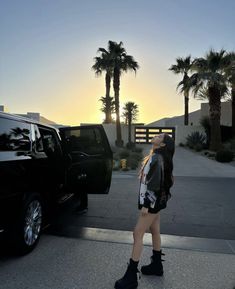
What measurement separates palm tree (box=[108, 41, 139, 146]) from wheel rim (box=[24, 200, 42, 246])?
24471mm

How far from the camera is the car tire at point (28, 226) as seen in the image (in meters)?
3.66

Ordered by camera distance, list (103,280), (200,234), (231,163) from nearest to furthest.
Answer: (103,280) → (200,234) → (231,163)

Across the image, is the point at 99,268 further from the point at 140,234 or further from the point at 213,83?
the point at 213,83

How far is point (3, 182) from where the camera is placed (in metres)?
3.31

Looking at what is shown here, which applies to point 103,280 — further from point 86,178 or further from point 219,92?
point 219,92

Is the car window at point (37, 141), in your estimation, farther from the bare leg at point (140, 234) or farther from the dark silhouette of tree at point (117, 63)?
the dark silhouette of tree at point (117, 63)

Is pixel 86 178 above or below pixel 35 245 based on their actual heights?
above

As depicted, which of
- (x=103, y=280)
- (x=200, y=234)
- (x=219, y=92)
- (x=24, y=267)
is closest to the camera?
(x=103, y=280)

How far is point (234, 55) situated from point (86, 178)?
65.4 feet

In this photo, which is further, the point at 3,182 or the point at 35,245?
the point at 35,245

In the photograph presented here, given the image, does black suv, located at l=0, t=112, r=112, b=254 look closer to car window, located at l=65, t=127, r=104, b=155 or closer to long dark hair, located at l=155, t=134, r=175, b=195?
car window, located at l=65, t=127, r=104, b=155

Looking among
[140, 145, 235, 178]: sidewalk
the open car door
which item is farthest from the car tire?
[140, 145, 235, 178]: sidewalk

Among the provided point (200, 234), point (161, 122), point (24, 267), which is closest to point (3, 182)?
point (24, 267)

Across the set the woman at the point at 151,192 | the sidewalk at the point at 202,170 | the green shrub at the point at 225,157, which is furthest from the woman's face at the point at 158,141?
the green shrub at the point at 225,157
